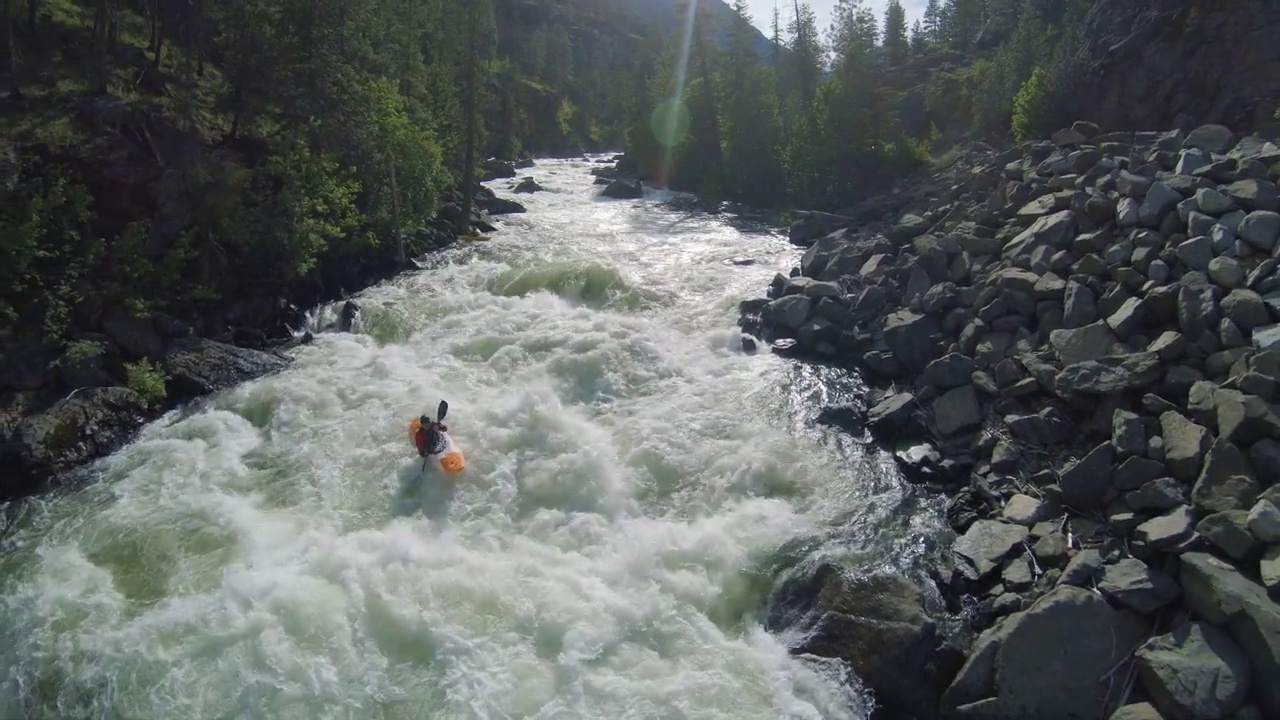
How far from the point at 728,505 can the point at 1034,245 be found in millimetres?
10552

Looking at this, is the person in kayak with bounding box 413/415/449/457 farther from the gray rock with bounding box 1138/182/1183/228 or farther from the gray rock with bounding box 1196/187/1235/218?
the gray rock with bounding box 1196/187/1235/218

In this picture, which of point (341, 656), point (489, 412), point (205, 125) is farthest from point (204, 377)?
point (205, 125)

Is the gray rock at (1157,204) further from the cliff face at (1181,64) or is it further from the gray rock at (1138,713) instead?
the cliff face at (1181,64)

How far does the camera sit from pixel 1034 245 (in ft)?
56.0

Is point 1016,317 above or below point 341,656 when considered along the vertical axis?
above

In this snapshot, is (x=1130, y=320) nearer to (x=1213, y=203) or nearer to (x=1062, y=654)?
(x=1213, y=203)

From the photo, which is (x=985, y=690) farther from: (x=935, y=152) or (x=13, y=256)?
(x=935, y=152)

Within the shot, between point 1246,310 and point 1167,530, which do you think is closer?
point 1167,530

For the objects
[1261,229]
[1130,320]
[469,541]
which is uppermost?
[1261,229]

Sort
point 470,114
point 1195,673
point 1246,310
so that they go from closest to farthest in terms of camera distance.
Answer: point 1195,673, point 1246,310, point 470,114

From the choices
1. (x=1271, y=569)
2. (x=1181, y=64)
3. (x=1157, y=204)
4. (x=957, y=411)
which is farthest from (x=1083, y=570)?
(x=1181, y=64)

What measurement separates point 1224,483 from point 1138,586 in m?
2.19

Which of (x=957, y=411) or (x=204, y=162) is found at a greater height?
(x=204, y=162)

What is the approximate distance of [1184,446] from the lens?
10.7 m
